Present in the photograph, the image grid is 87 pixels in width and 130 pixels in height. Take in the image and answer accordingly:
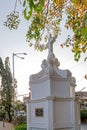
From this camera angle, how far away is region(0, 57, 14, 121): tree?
43.4 metres

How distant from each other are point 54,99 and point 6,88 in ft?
108

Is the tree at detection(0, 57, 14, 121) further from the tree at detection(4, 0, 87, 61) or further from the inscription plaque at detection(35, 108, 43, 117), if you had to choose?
the tree at detection(4, 0, 87, 61)

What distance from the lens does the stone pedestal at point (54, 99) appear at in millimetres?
11581

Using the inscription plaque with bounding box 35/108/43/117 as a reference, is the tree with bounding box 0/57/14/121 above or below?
above

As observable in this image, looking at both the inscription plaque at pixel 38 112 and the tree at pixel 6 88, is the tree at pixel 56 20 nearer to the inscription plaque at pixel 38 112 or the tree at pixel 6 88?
the inscription plaque at pixel 38 112

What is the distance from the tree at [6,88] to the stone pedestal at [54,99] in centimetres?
3127

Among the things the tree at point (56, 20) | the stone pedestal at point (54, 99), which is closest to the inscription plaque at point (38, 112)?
the stone pedestal at point (54, 99)

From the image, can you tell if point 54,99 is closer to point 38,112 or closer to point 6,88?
point 38,112

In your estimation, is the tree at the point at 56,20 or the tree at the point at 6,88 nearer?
the tree at the point at 56,20

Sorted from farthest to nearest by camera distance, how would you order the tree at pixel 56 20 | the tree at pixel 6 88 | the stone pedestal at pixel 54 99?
the tree at pixel 6 88 → the stone pedestal at pixel 54 99 → the tree at pixel 56 20

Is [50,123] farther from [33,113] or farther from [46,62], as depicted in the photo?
[46,62]

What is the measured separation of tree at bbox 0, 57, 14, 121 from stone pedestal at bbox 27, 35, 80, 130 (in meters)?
31.3

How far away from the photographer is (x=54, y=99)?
37.7 ft

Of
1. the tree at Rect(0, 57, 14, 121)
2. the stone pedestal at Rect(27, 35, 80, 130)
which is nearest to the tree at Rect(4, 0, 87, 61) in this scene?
the stone pedestal at Rect(27, 35, 80, 130)
